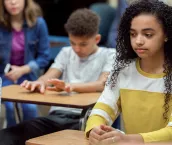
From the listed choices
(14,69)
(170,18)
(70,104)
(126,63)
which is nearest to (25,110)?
(14,69)

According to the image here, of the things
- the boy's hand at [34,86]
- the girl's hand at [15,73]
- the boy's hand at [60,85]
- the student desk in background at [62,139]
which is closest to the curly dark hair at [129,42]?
the student desk in background at [62,139]

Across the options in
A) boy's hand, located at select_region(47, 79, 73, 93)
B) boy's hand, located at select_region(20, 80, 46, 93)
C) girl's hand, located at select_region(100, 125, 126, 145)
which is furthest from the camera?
boy's hand, located at select_region(20, 80, 46, 93)

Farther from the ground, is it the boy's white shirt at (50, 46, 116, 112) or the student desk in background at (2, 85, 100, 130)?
the boy's white shirt at (50, 46, 116, 112)

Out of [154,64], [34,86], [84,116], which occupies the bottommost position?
[84,116]

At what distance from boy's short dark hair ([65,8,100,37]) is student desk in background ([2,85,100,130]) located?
1.36 ft

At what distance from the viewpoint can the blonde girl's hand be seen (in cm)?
184

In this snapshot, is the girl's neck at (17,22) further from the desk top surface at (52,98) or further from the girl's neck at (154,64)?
the girl's neck at (154,64)

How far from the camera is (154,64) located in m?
2.06

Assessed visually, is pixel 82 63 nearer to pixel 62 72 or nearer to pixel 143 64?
pixel 62 72

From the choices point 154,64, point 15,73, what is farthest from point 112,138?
point 15,73

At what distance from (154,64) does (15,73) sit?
157 centimetres

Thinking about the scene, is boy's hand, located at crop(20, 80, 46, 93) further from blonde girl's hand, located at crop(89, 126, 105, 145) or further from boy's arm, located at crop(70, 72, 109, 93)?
blonde girl's hand, located at crop(89, 126, 105, 145)

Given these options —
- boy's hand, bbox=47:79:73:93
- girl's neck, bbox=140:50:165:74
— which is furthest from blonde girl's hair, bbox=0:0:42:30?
girl's neck, bbox=140:50:165:74

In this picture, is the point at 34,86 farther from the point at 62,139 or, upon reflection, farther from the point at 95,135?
the point at 95,135
